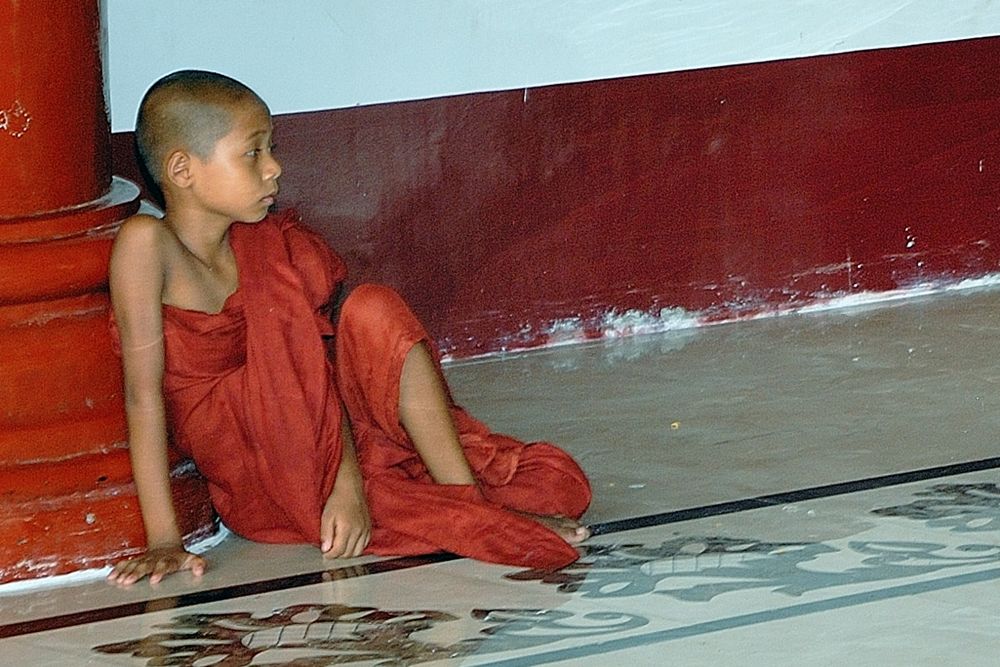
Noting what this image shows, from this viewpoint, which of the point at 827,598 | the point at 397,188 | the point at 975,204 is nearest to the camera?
the point at 827,598

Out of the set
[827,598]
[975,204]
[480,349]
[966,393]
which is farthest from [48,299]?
[975,204]

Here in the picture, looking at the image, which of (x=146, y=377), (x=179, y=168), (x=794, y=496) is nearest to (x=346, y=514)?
(x=146, y=377)

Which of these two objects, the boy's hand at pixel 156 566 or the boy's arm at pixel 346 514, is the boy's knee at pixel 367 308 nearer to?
the boy's arm at pixel 346 514

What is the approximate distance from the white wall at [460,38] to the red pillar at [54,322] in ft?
2.74

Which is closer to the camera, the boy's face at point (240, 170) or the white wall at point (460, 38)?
the boy's face at point (240, 170)

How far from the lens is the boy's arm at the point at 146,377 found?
2.71 meters

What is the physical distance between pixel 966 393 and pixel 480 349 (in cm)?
110

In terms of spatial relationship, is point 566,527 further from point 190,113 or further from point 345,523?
point 190,113

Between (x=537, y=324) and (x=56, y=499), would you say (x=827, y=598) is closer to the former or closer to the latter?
(x=56, y=499)

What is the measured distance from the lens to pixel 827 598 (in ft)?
8.10

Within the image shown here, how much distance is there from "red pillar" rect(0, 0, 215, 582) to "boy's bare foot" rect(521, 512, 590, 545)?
0.62 meters

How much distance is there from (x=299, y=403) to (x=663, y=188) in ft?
5.43

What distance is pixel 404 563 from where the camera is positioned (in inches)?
108

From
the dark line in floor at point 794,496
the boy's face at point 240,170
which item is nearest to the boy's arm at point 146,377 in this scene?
the boy's face at point 240,170
